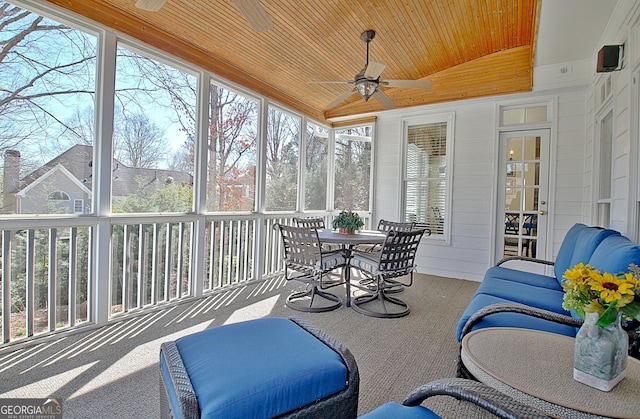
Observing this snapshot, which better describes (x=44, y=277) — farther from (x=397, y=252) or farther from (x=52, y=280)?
(x=397, y=252)

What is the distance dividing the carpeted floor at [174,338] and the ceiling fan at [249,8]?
2471 millimetres

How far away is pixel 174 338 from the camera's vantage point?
8.48 feet

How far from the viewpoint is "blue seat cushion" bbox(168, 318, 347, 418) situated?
109cm

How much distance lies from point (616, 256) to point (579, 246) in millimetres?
994

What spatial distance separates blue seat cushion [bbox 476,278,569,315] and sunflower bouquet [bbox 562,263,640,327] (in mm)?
1192

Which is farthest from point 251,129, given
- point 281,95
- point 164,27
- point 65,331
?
point 65,331

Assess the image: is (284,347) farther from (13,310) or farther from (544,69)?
(544,69)

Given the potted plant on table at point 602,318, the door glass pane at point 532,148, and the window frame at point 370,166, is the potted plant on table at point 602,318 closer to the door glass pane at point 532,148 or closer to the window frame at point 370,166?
the door glass pane at point 532,148

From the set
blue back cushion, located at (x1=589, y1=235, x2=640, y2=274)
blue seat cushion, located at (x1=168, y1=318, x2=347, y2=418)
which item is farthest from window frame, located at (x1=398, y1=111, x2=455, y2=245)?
blue seat cushion, located at (x1=168, y1=318, x2=347, y2=418)

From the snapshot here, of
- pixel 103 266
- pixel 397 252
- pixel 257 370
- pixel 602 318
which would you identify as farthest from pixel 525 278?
pixel 103 266

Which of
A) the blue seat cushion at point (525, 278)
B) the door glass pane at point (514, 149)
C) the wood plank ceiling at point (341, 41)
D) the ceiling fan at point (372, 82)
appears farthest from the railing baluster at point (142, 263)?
the door glass pane at point (514, 149)

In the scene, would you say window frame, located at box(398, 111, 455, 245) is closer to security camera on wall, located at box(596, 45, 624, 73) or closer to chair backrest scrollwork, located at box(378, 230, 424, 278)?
chair backrest scrollwork, located at box(378, 230, 424, 278)

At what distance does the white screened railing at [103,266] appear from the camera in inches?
95.3

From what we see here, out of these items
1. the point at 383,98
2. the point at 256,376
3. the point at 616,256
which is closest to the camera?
the point at 256,376
